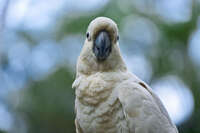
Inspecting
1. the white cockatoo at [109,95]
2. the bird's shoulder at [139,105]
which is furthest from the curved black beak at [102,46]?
the bird's shoulder at [139,105]

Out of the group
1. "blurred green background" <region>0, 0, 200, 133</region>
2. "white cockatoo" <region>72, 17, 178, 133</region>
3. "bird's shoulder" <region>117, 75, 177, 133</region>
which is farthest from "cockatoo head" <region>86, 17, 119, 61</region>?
"blurred green background" <region>0, 0, 200, 133</region>

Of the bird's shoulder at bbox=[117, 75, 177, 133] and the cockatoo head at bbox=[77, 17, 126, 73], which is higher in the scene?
the cockatoo head at bbox=[77, 17, 126, 73]

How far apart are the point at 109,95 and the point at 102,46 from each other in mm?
322

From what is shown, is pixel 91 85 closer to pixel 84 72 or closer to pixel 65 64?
pixel 84 72

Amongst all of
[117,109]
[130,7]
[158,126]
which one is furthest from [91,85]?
[130,7]

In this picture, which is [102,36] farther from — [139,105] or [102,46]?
[139,105]

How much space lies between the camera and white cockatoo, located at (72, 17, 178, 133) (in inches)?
70.4

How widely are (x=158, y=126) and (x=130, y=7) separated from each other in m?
5.34

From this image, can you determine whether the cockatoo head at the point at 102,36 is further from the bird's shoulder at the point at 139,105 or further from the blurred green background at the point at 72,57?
the blurred green background at the point at 72,57

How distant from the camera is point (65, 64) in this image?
20.8ft

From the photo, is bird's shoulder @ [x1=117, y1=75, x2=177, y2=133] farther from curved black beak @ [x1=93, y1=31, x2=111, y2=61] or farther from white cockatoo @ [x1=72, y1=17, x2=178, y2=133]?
curved black beak @ [x1=93, y1=31, x2=111, y2=61]

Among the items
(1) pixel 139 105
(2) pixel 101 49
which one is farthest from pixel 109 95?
(2) pixel 101 49

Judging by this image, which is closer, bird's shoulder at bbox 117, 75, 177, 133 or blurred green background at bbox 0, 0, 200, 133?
bird's shoulder at bbox 117, 75, 177, 133

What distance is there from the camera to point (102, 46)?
6.08ft
